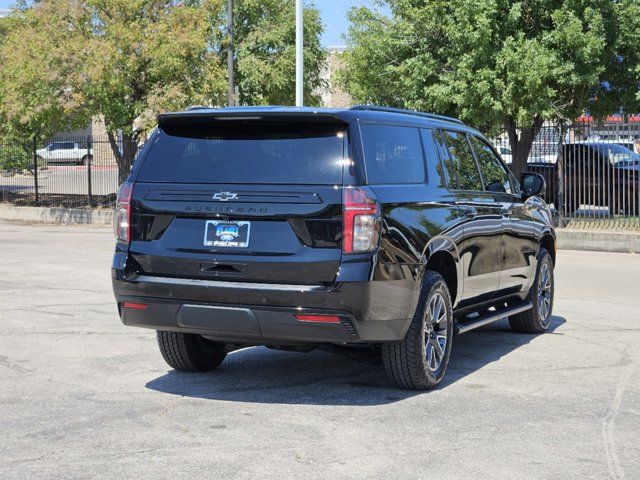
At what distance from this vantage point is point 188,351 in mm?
7730

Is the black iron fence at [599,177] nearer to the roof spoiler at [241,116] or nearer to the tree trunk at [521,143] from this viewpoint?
the tree trunk at [521,143]

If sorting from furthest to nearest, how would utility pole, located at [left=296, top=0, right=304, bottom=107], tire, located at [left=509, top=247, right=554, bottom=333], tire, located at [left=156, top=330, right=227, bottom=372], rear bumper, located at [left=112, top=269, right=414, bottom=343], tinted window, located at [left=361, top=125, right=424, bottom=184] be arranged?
utility pole, located at [left=296, top=0, right=304, bottom=107]
tire, located at [left=509, top=247, right=554, bottom=333]
tire, located at [left=156, top=330, right=227, bottom=372]
tinted window, located at [left=361, top=125, right=424, bottom=184]
rear bumper, located at [left=112, top=269, right=414, bottom=343]

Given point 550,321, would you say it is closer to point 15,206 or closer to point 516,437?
point 516,437

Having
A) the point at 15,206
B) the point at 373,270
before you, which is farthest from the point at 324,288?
the point at 15,206

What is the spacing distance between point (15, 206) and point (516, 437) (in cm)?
2740

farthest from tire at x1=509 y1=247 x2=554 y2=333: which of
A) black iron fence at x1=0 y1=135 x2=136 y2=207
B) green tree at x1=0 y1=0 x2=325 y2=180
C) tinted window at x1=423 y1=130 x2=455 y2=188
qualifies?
black iron fence at x1=0 y1=135 x2=136 y2=207

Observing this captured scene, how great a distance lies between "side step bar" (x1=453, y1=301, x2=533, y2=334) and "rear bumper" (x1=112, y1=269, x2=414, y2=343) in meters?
1.22

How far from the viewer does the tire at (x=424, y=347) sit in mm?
6984

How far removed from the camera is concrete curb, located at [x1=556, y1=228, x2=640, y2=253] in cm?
2075

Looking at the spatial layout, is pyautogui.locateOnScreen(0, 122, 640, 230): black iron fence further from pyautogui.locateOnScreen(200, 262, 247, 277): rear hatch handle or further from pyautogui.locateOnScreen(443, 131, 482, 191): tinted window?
pyautogui.locateOnScreen(200, 262, 247, 277): rear hatch handle

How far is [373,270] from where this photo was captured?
6.52 m

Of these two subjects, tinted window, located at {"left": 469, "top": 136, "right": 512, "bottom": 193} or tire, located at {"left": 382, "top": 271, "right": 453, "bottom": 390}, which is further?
tinted window, located at {"left": 469, "top": 136, "right": 512, "bottom": 193}

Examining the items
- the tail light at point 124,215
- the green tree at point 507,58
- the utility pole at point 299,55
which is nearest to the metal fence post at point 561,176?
the green tree at point 507,58

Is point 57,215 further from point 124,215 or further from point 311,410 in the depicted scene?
point 311,410
